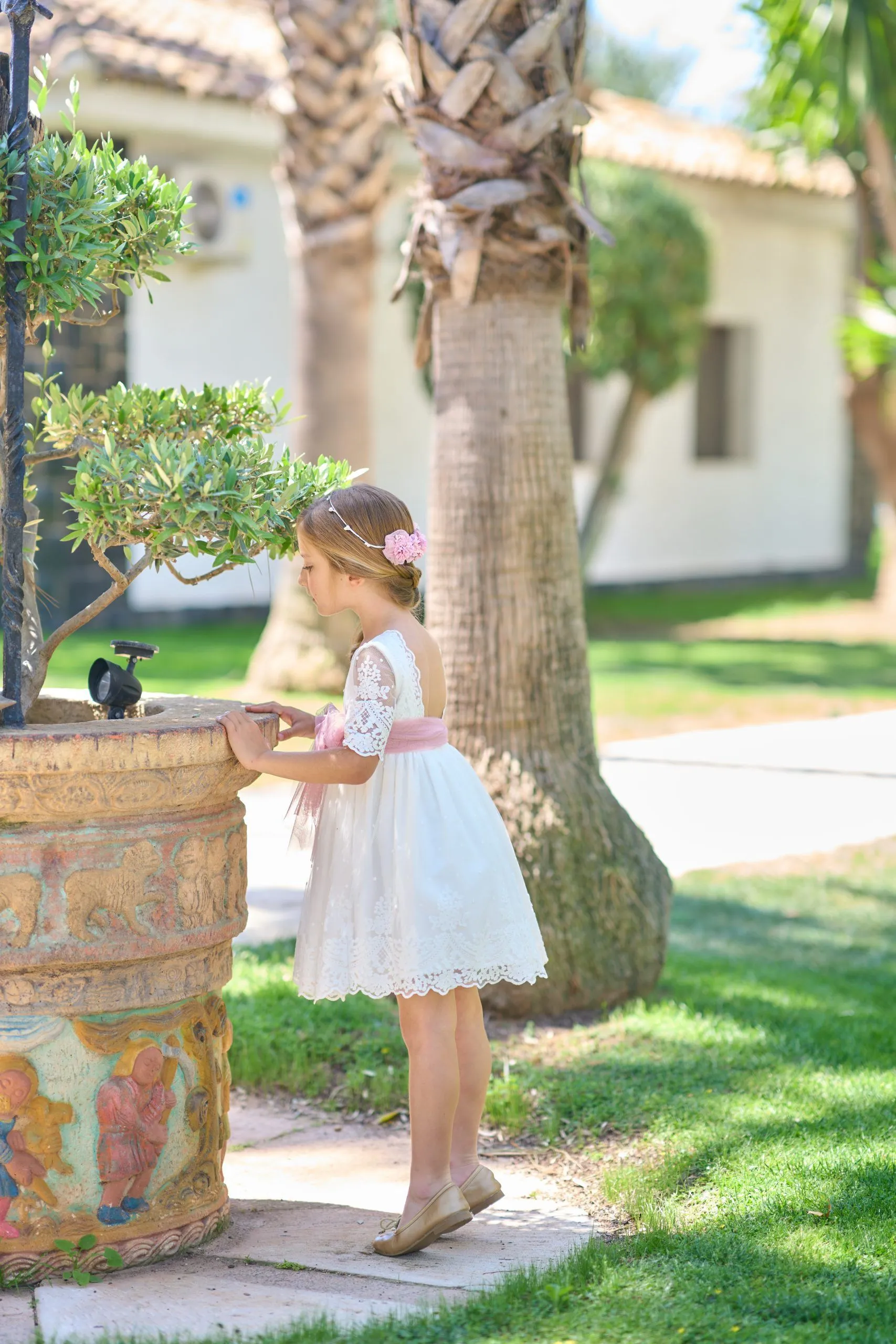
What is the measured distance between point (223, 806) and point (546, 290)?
215 centimetres

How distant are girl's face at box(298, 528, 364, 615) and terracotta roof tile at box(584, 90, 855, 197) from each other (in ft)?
43.5

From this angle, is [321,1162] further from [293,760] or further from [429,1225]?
[293,760]

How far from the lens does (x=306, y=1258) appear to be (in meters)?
3.13

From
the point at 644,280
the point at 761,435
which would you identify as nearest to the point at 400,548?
the point at 644,280

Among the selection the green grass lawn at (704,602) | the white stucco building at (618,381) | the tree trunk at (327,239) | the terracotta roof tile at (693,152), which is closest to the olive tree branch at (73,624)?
the tree trunk at (327,239)

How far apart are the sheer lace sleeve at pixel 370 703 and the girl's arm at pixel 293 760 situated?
27 millimetres

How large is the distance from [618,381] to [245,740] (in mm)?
14418

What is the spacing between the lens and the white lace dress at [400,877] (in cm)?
314

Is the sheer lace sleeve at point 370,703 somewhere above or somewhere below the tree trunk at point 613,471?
below

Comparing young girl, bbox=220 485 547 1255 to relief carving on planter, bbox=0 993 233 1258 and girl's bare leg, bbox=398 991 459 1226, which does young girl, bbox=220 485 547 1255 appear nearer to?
girl's bare leg, bbox=398 991 459 1226

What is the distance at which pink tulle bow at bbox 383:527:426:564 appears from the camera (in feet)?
10.5

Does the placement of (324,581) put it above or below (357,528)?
below

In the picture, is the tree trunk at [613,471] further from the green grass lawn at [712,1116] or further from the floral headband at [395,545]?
the floral headband at [395,545]

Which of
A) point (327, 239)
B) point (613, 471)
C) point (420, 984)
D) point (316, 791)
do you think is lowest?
point (420, 984)
